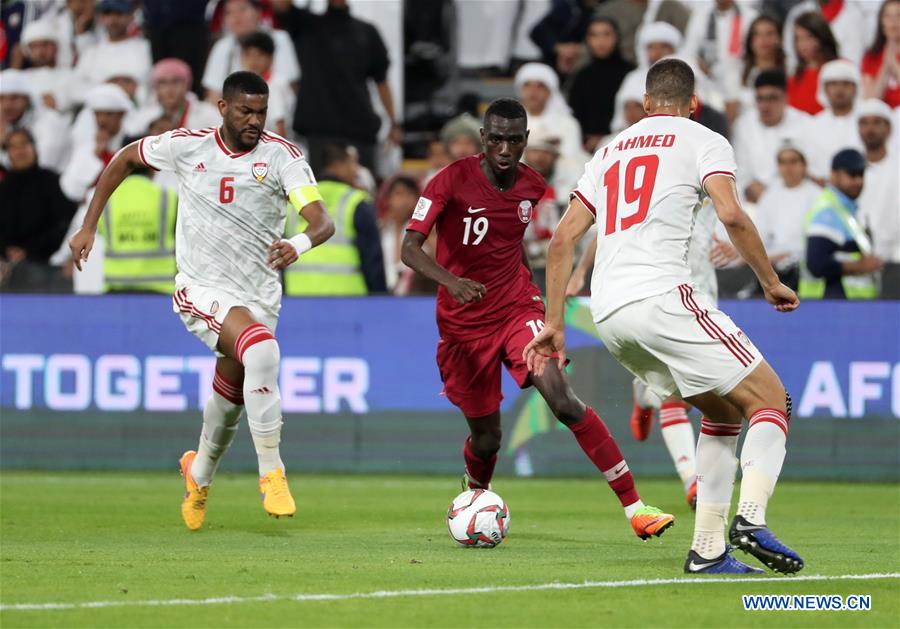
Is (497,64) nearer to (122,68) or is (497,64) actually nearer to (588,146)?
(588,146)

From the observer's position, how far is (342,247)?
14922mm

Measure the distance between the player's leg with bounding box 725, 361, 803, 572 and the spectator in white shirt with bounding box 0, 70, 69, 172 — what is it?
1235 cm

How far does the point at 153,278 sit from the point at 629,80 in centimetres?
505

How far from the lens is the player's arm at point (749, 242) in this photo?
279 inches

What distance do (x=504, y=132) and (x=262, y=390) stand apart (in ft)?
6.61

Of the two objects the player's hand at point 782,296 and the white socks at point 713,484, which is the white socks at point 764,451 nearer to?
the white socks at point 713,484

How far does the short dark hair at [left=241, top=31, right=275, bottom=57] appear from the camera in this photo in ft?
56.1

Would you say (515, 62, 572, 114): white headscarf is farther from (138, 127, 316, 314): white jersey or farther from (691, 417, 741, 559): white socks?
(691, 417, 741, 559): white socks


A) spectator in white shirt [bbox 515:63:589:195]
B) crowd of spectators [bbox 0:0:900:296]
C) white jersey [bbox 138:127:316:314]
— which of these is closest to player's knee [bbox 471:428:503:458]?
white jersey [bbox 138:127:316:314]

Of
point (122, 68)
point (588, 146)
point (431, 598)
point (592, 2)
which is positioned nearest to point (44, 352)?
point (122, 68)

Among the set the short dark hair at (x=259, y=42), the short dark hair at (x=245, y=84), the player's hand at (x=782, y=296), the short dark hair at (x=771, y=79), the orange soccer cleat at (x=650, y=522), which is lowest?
the orange soccer cleat at (x=650, y=522)

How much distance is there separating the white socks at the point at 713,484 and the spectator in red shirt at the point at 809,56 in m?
10.0

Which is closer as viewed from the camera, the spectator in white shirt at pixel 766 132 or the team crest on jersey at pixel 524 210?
the team crest on jersey at pixel 524 210

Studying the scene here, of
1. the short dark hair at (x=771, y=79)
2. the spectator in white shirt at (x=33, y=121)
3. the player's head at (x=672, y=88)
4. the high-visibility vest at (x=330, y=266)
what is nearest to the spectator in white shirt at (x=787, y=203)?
the short dark hair at (x=771, y=79)
